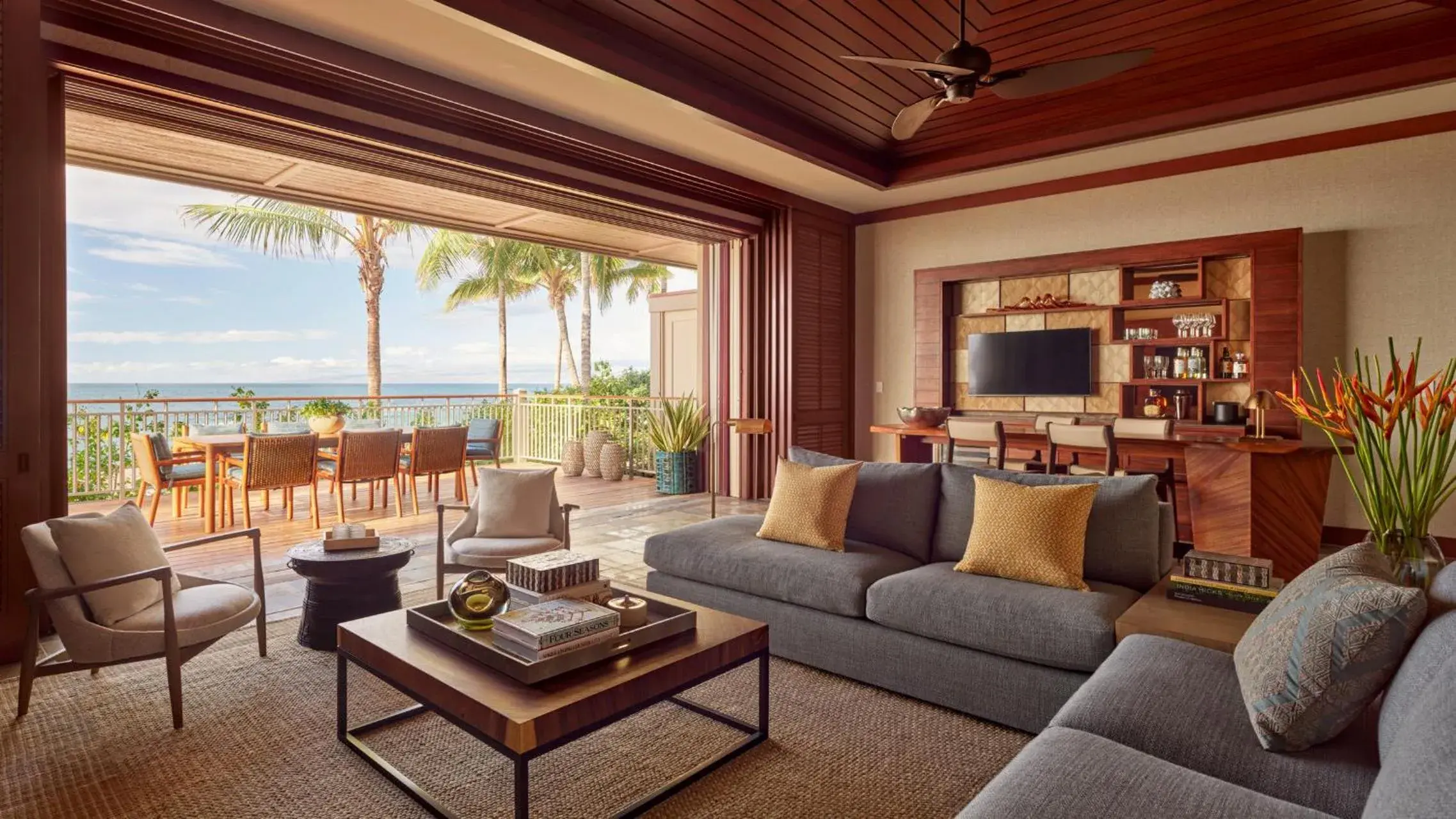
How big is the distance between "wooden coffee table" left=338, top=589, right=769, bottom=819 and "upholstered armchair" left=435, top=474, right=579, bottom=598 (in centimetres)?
102

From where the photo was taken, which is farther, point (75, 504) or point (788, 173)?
point (75, 504)

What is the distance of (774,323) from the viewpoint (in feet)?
23.8

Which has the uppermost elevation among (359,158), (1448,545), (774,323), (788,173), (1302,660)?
(788,173)

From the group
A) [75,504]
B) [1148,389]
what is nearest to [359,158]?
[75,504]

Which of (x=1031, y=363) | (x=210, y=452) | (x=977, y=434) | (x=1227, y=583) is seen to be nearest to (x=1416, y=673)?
(x=1227, y=583)

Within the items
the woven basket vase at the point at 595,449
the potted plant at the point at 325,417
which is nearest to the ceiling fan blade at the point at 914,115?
the potted plant at the point at 325,417

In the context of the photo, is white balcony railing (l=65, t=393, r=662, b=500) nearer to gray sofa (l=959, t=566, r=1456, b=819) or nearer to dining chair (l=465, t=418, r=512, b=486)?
dining chair (l=465, t=418, r=512, b=486)

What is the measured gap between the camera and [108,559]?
2545 mm

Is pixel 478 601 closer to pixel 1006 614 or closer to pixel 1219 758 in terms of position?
pixel 1006 614

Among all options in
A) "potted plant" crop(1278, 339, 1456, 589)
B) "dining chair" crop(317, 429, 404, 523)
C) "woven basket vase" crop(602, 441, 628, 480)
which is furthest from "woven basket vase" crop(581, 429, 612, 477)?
"potted plant" crop(1278, 339, 1456, 589)

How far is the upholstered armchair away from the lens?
357 cm

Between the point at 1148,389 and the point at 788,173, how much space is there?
355 centimetres

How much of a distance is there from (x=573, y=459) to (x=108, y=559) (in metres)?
6.83

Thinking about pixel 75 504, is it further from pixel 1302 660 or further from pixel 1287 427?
pixel 1287 427
